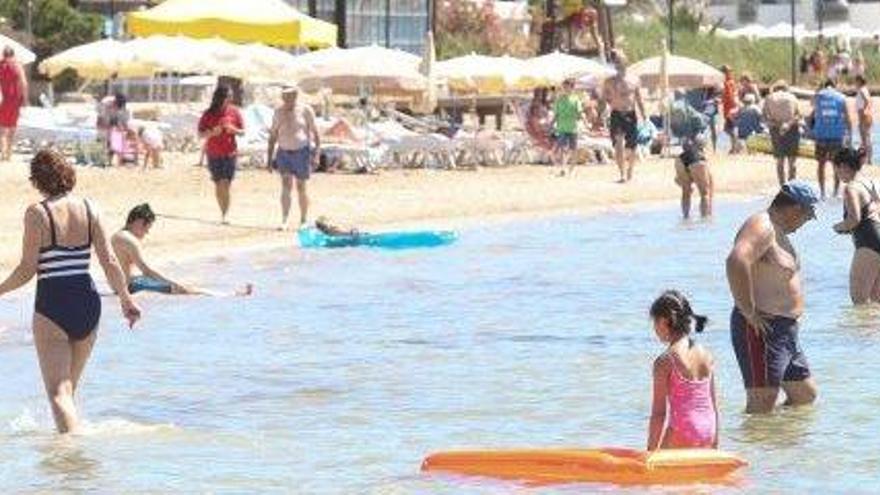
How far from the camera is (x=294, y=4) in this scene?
49406mm

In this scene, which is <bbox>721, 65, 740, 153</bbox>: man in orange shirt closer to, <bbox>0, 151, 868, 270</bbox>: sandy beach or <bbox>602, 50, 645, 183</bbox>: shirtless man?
<bbox>0, 151, 868, 270</bbox>: sandy beach

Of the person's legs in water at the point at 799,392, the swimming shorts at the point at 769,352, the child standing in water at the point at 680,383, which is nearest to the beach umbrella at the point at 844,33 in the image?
the person's legs in water at the point at 799,392

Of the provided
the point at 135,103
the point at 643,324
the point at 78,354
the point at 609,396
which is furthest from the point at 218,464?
the point at 135,103

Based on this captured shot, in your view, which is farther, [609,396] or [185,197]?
[185,197]

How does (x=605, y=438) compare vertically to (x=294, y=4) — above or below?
below

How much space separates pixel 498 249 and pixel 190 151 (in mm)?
10721

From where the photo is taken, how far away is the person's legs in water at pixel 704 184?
1008 inches

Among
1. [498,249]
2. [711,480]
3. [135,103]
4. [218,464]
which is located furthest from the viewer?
[135,103]

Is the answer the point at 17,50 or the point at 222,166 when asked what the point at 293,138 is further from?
the point at 17,50

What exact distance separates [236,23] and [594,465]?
2221 cm

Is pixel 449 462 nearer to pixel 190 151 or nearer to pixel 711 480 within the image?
pixel 711 480

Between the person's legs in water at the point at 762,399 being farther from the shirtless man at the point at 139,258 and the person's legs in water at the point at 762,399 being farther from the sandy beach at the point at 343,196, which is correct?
the sandy beach at the point at 343,196

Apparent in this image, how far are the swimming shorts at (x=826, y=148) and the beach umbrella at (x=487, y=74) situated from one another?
9080 mm

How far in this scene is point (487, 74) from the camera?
123 feet
